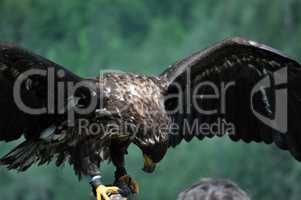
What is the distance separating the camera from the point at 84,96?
8.78 meters

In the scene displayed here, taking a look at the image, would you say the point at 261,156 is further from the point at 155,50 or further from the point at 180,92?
the point at 180,92

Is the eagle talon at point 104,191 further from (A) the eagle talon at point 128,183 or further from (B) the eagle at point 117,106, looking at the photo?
(A) the eagle talon at point 128,183

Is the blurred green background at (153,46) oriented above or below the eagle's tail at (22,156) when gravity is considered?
above

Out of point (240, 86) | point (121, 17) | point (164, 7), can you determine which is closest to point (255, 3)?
point (121, 17)

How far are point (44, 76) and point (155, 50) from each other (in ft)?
64.0

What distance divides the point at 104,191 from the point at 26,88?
4.18 feet

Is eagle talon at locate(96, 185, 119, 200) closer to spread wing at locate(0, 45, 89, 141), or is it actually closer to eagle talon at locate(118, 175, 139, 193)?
eagle talon at locate(118, 175, 139, 193)

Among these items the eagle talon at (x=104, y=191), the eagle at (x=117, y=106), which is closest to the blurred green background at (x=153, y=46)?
the eagle at (x=117, y=106)

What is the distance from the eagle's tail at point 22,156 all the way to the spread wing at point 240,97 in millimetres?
1373

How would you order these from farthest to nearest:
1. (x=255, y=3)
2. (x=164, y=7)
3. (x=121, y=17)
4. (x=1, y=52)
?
(x=164, y=7), (x=121, y=17), (x=255, y=3), (x=1, y=52)

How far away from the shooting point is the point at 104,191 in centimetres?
809

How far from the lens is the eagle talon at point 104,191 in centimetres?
806

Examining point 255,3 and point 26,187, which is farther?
point 255,3

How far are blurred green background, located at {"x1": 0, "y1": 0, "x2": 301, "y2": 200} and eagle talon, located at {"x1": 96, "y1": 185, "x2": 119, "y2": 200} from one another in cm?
857
